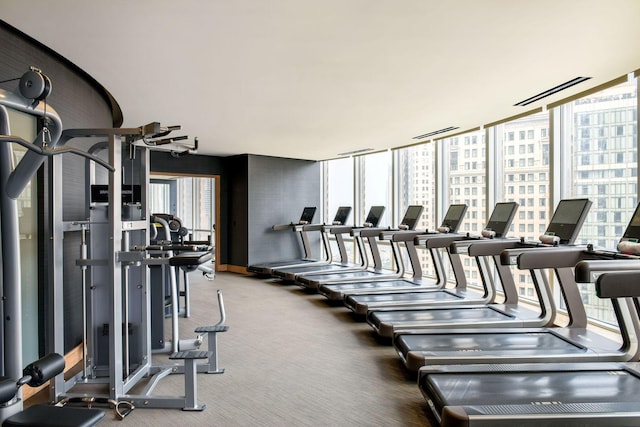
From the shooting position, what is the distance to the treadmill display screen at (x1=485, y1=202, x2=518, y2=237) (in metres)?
4.62

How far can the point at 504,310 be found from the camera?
473 centimetres

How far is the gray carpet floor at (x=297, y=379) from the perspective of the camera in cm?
285

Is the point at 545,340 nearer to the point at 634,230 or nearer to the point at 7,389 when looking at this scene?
the point at 634,230

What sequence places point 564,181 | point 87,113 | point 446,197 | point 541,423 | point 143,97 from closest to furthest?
point 541,423
point 87,113
point 143,97
point 564,181
point 446,197

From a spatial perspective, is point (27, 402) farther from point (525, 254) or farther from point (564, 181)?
point (564, 181)

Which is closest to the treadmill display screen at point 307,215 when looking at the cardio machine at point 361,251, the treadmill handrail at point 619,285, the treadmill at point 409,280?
the cardio machine at point 361,251

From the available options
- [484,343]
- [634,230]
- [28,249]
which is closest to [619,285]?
[634,230]

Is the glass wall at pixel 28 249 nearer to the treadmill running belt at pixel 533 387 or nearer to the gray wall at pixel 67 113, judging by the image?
the gray wall at pixel 67 113

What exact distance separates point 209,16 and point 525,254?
2.84m

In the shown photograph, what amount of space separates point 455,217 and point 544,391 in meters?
3.24

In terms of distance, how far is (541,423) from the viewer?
7.11 feet

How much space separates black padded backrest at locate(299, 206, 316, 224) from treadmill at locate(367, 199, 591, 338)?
494 centimetres

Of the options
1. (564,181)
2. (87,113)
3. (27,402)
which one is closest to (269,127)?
(87,113)

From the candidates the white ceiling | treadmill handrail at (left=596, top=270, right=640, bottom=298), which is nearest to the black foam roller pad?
the white ceiling
